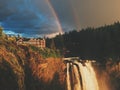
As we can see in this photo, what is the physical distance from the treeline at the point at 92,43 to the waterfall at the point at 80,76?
1532 centimetres

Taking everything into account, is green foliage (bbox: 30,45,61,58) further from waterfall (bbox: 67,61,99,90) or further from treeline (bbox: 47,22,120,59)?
treeline (bbox: 47,22,120,59)

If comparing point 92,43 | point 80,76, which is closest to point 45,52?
point 80,76

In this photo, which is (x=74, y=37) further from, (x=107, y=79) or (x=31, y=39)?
(x=107, y=79)

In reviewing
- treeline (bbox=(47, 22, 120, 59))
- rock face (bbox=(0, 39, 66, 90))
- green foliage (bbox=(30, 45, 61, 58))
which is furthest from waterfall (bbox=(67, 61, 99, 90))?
treeline (bbox=(47, 22, 120, 59))

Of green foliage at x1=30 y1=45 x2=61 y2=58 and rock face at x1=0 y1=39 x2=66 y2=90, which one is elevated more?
green foliage at x1=30 y1=45 x2=61 y2=58

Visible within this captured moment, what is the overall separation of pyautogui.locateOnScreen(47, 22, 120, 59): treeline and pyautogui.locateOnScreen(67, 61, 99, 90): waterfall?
15324mm

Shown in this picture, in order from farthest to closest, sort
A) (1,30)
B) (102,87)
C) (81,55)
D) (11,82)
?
(81,55) < (102,87) < (1,30) < (11,82)

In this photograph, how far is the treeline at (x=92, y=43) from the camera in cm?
9188

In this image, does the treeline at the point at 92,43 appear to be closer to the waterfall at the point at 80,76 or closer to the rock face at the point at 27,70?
the waterfall at the point at 80,76

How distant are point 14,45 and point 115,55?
3425 cm

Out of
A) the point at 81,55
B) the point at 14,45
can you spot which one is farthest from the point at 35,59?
the point at 81,55

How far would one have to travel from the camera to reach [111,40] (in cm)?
9538

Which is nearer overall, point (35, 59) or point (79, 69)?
point (35, 59)

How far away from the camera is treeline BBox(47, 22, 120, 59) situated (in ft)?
301
